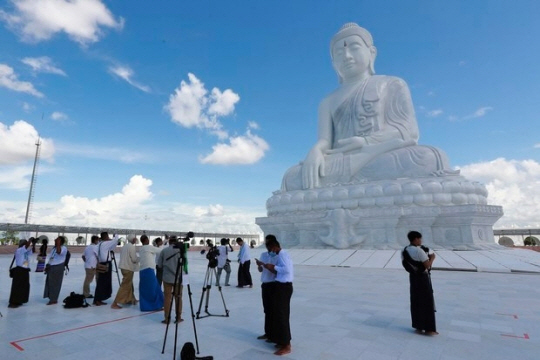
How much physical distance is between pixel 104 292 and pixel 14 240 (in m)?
30.0

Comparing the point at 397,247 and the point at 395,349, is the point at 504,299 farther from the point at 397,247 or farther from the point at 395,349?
the point at 397,247

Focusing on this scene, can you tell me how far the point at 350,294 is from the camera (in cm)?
700

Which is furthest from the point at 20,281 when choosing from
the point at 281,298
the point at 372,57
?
the point at 372,57

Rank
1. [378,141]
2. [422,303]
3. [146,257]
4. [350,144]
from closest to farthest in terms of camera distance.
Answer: [422,303], [146,257], [378,141], [350,144]

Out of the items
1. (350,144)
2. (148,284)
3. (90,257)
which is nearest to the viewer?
(148,284)

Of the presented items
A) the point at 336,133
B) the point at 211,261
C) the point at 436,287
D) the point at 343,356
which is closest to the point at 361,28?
the point at 336,133

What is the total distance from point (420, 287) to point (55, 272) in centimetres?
705

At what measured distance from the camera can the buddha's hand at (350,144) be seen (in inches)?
719

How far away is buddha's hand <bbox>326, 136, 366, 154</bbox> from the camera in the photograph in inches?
719

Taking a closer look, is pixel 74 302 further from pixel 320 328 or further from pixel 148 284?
pixel 320 328

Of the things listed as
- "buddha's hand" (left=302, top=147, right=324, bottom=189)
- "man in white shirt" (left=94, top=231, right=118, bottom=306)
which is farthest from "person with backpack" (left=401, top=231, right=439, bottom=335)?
"buddha's hand" (left=302, top=147, right=324, bottom=189)

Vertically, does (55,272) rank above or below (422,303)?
above

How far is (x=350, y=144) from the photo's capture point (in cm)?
1845

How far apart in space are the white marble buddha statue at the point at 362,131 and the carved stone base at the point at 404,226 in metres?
2.20
